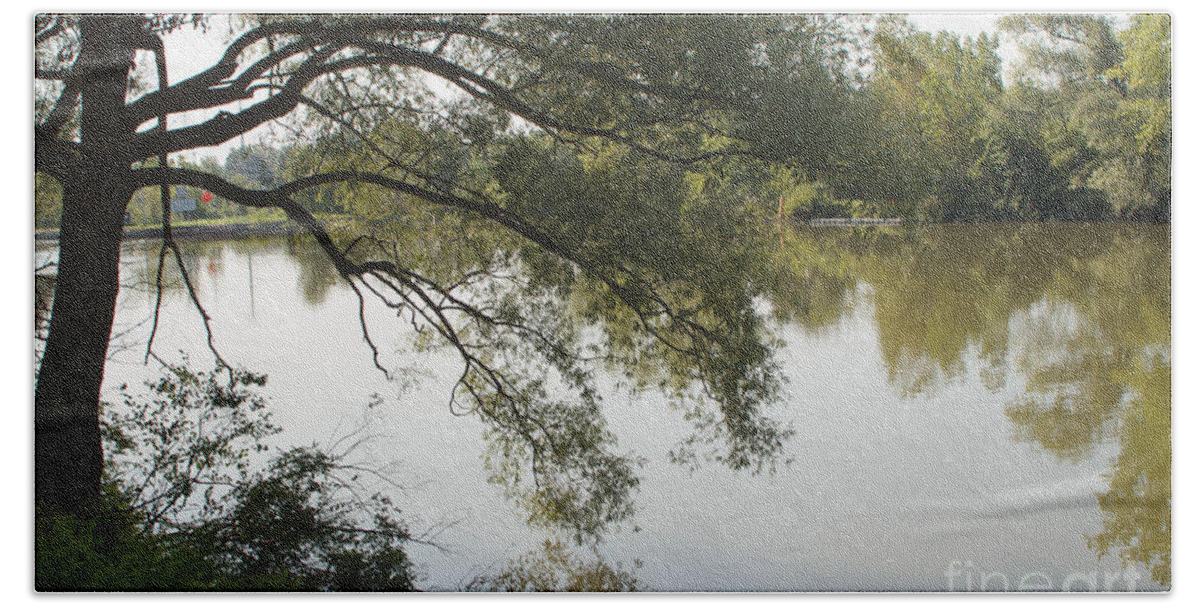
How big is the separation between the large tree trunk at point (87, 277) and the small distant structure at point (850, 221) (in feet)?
7.28

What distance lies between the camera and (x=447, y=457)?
3.37 meters

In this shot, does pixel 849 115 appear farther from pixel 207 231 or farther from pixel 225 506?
pixel 225 506

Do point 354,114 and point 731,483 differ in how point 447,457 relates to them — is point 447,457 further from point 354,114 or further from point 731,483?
point 354,114

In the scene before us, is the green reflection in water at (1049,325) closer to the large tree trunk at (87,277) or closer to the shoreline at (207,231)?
the shoreline at (207,231)

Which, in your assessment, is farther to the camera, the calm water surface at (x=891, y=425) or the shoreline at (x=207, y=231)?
the shoreline at (x=207, y=231)

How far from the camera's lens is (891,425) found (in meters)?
3.31

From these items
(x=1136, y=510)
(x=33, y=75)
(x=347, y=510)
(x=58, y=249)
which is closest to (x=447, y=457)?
(x=347, y=510)

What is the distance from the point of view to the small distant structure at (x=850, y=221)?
11.0 ft

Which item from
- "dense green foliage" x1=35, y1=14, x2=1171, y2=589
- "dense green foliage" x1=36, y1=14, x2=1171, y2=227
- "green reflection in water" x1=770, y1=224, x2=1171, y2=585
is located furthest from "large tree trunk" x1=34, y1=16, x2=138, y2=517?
"green reflection in water" x1=770, y1=224, x2=1171, y2=585

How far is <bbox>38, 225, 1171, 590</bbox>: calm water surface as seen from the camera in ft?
10.8

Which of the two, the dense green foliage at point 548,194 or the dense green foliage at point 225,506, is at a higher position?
the dense green foliage at point 548,194

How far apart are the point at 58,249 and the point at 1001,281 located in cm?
302

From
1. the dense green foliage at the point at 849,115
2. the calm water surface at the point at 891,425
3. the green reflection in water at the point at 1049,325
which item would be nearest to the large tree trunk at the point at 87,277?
the dense green foliage at the point at 849,115

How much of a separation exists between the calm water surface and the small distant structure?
0.04 metres
